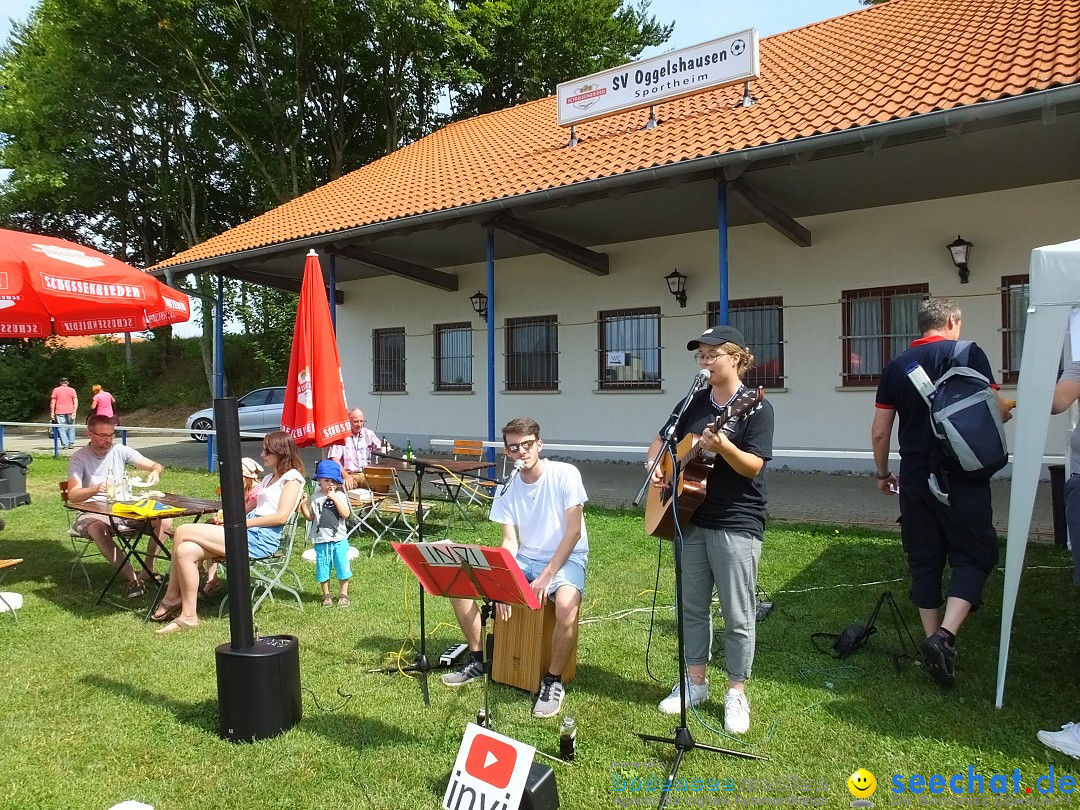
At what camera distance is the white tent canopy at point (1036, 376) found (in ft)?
10.1

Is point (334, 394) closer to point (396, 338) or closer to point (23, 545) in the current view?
point (23, 545)

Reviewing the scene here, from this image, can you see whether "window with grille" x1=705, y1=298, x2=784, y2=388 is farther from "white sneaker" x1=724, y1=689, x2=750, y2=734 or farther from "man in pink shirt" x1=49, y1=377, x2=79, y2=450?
"man in pink shirt" x1=49, y1=377, x2=79, y2=450

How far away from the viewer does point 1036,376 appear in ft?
10.4

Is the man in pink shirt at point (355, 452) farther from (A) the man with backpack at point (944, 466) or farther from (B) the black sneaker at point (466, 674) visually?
(A) the man with backpack at point (944, 466)

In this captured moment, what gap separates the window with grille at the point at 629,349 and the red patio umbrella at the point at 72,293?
23.0 ft

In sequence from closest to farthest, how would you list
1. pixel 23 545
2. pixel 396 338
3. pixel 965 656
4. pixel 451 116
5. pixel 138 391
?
pixel 965 656, pixel 23 545, pixel 396 338, pixel 451 116, pixel 138 391

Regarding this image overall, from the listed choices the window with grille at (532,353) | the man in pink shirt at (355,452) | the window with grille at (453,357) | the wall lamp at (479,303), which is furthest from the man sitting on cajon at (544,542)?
the window with grille at (453,357)

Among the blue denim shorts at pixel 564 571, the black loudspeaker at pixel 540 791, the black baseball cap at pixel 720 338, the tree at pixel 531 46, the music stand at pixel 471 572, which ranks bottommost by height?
the black loudspeaker at pixel 540 791

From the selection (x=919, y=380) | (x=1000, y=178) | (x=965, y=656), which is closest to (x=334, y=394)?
(x=919, y=380)

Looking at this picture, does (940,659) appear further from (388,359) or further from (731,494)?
(388,359)

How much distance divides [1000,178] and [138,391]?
91.1 feet

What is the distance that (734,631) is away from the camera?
3221 mm

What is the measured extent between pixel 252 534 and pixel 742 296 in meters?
7.82

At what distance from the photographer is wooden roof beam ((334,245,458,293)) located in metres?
12.1
